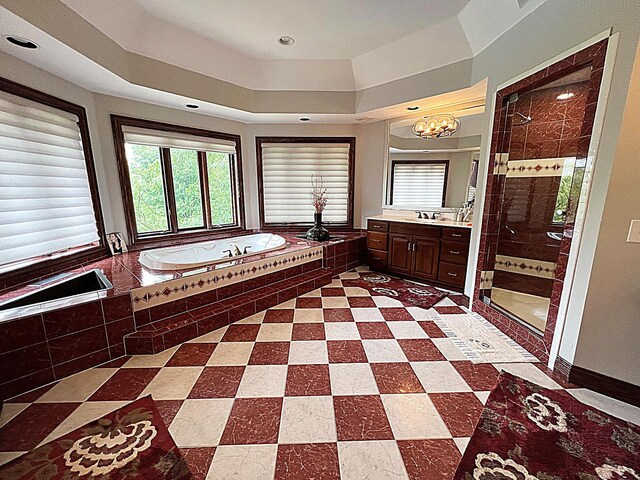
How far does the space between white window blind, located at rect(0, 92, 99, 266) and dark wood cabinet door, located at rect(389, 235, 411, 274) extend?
11.8 feet

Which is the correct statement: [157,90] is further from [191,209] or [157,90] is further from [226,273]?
[226,273]

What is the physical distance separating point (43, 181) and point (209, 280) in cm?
165

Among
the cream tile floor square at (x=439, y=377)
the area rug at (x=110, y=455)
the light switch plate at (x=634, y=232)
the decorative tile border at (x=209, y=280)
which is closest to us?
the area rug at (x=110, y=455)

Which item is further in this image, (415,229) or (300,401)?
(415,229)

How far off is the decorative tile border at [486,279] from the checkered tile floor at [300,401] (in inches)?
29.6

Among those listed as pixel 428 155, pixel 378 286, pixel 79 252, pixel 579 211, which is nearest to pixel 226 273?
pixel 79 252

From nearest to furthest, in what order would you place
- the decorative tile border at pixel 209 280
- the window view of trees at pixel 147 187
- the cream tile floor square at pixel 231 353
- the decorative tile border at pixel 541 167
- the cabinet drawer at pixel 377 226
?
the cream tile floor square at pixel 231 353 < the decorative tile border at pixel 209 280 < the decorative tile border at pixel 541 167 < the window view of trees at pixel 147 187 < the cabinet drawer at pixel 377 226

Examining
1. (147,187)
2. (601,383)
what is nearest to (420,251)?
(601,383)

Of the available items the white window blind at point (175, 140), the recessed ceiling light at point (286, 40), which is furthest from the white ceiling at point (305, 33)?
the white window blind at point (175, 140)

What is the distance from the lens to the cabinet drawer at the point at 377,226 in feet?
12.5

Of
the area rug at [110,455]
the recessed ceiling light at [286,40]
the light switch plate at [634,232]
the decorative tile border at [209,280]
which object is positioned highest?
the recessed ceiling light at [286,40]

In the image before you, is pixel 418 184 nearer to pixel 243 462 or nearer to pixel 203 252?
pixel 203 252

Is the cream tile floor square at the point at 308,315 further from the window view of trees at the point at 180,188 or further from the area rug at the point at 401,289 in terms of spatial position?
the window view of trees at the point at 180,188

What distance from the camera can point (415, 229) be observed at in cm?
346
